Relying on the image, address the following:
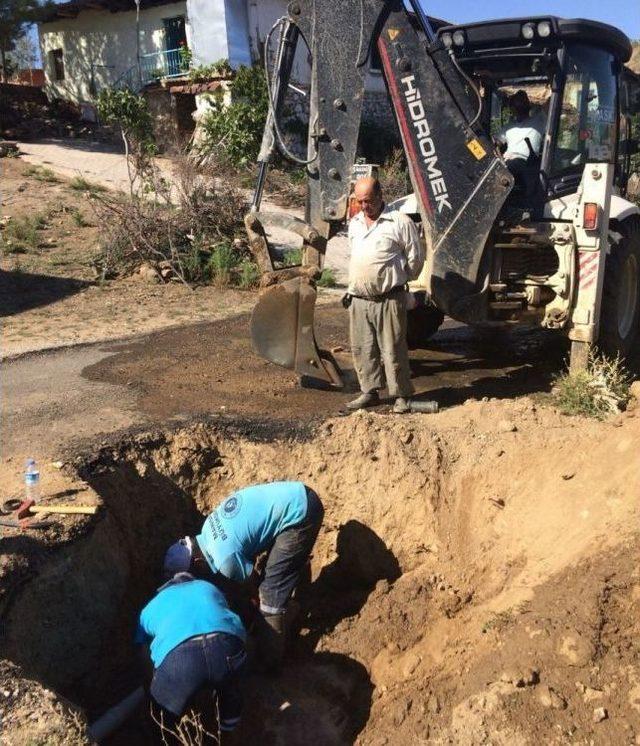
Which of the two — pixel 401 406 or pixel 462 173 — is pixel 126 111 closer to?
pixel 462 173

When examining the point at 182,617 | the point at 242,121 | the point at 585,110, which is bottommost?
the point at 182,617

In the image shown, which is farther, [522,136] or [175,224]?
[175,224]

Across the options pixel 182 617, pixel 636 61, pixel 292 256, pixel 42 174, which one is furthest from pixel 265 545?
pixel 636 61

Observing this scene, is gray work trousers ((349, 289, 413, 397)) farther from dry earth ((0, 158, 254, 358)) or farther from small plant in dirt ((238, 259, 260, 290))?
small plant in dirt ((238, 259, 260, 290))

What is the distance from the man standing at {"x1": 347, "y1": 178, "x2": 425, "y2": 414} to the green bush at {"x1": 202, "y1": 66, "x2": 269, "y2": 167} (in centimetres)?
976

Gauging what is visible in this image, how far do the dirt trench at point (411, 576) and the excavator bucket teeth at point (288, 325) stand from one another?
31.7 inches

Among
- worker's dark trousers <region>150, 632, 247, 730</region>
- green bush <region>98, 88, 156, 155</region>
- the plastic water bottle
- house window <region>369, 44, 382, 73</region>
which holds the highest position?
green bush <region>98, 88, 156, 155</region>

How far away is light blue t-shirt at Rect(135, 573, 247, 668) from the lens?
385cm

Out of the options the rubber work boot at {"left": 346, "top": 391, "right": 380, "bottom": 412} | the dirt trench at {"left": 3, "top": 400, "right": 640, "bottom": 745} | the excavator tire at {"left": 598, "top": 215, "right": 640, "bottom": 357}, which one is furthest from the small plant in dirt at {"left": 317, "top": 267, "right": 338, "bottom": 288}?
the dirt trench at {"left": 3, "top": 400, "right": 640, "bottom": 745}

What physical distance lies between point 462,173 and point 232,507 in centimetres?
333

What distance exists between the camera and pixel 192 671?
374cm

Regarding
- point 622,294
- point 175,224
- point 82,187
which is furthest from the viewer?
point 82,187

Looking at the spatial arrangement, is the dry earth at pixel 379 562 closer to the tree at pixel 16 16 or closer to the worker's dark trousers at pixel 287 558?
the worker's dark trousers at pixel 287 558

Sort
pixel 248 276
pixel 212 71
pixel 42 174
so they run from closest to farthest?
1. pixel 248 276
2. pixel 42 174
3. pixel 212 71
